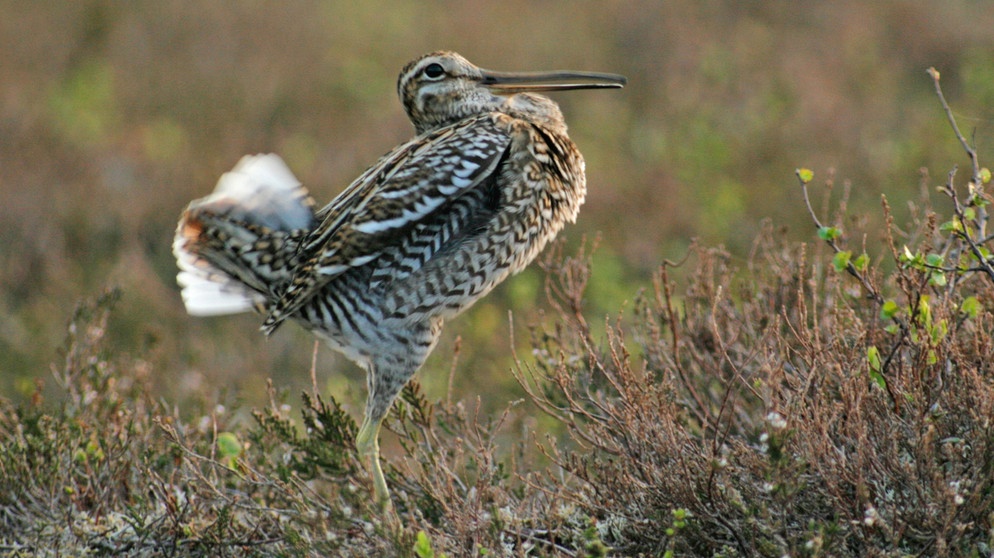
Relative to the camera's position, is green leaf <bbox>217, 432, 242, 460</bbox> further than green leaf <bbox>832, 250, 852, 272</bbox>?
Yes

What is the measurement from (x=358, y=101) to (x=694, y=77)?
3.15 meters

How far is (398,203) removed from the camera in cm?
435

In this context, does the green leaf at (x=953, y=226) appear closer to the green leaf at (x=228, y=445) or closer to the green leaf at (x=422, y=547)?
the green leaf at (x=422, y=547)

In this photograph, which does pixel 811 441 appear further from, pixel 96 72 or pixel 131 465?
pixel 96 72

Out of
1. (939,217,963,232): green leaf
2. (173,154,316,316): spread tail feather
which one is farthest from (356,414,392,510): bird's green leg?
(939,217,963,232): green leaf

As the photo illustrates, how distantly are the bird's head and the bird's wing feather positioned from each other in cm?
42

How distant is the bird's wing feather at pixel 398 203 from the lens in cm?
434

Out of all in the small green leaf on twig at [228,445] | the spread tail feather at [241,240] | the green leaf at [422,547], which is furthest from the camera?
the spread tail feather at [241,240]

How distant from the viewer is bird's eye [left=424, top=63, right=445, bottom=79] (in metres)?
4.89

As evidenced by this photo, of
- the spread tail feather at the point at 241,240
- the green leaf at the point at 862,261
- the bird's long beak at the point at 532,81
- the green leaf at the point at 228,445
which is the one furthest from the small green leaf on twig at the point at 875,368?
the green leaf at the point at 228,445

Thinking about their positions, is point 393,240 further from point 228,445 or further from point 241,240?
point 228,445

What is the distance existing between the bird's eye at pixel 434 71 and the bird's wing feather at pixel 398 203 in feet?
1.60

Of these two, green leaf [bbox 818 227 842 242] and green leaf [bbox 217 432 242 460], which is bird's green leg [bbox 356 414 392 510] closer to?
green leaf [bbox 217 432 242 460]

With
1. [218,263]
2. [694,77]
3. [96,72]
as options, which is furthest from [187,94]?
[218,263]
